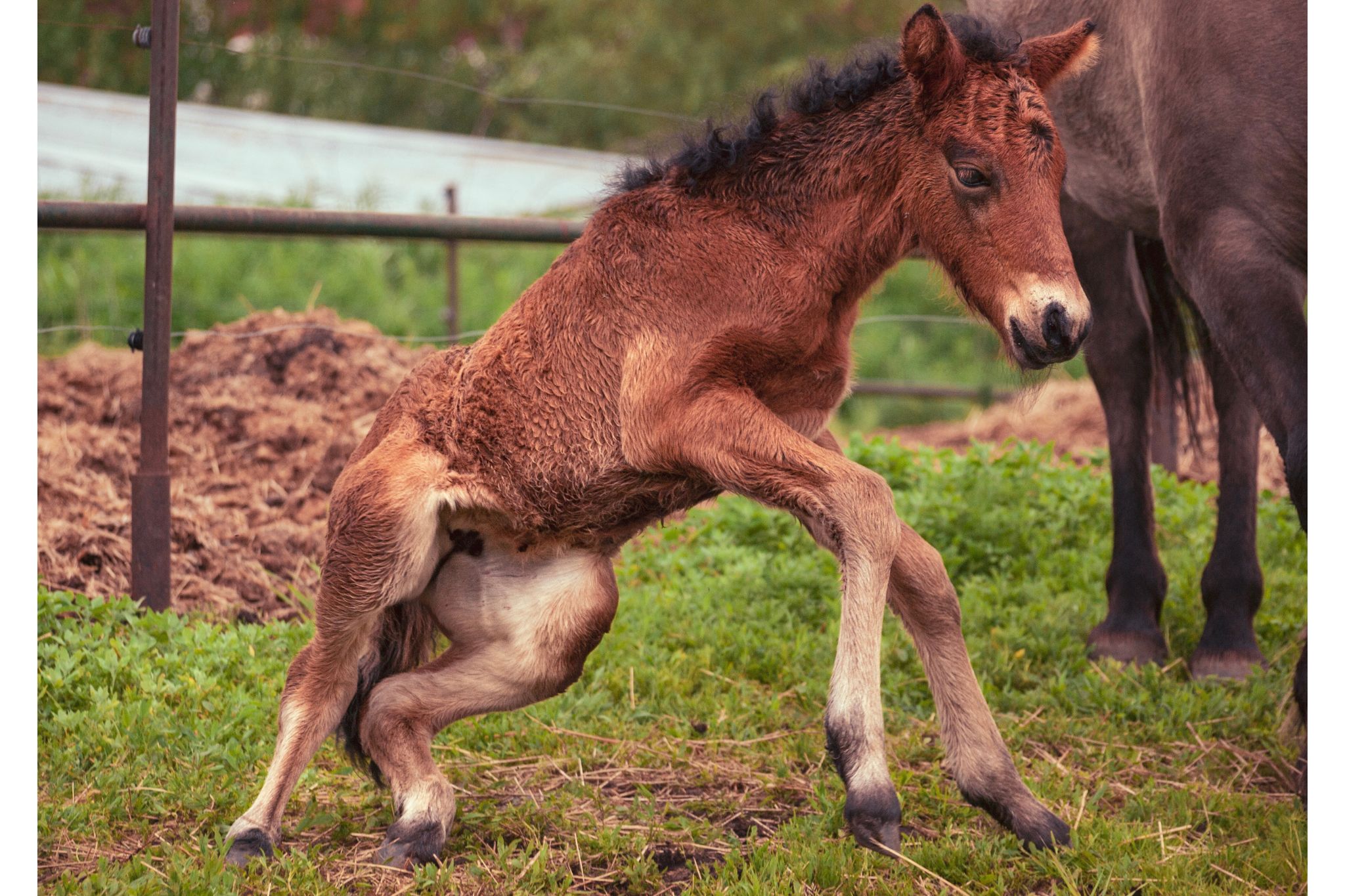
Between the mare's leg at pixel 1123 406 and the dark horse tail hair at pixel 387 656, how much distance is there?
2.74 meters

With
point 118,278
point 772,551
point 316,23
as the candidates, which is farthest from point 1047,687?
point 316,23

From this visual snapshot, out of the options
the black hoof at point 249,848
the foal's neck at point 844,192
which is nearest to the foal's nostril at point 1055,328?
the foal's neck at point 844,192

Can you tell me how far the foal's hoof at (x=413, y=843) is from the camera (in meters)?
3.38

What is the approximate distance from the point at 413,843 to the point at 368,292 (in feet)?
31.0

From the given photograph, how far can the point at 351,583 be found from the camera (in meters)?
3.60

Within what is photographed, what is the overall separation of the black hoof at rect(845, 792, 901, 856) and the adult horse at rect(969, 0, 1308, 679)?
1409mm

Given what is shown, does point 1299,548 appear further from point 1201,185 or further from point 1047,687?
point 1201,185

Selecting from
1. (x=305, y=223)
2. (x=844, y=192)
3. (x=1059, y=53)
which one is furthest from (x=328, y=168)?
(x=1059, y=53)

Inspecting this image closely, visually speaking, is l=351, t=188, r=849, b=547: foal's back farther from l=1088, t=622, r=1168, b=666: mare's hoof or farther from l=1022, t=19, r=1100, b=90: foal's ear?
l=1088, t=622, r=1168, b=666: mare's hoof

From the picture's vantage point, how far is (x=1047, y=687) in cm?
475

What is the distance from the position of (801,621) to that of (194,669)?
237 cm

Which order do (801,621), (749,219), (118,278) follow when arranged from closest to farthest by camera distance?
(749,219)
(801,621)
(118,278)

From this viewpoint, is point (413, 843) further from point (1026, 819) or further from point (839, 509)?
point (1026, 819)

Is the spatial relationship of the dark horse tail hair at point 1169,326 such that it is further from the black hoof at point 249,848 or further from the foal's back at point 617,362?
the black hoof at point 249,848
